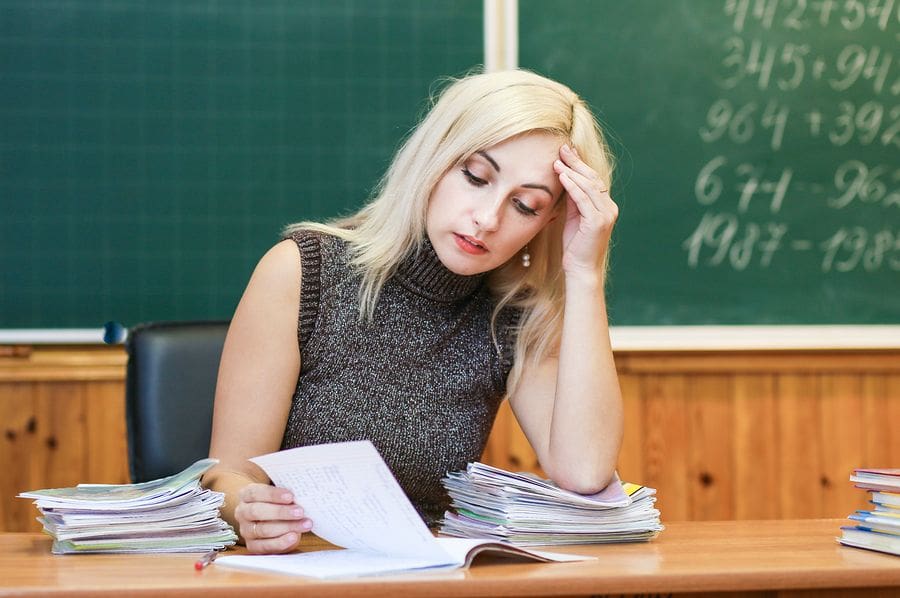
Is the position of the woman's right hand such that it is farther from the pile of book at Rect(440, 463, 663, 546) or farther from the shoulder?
the shoulder

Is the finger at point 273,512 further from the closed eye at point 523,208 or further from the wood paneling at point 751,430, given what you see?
the wood paneling at point 751,430

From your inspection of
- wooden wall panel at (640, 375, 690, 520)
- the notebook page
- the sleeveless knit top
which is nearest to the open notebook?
the notebook page

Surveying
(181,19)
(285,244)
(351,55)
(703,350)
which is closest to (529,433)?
(285,244)

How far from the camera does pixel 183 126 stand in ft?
7.71

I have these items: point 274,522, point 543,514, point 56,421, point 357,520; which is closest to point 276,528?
point 274,522

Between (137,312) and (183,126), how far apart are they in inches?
16.8

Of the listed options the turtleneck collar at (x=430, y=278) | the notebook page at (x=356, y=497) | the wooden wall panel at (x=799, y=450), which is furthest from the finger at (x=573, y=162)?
the wooden wall panel at (x=799, y=450)

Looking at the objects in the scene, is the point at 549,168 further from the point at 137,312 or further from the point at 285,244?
the point at 137,312

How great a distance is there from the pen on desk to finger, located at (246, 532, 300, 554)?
0.04 meters

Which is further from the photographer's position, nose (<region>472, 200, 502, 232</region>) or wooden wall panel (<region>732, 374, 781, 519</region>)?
wooden wall panel (<region>732, 374, 781, 519</region>)

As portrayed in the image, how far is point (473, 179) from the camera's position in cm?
147

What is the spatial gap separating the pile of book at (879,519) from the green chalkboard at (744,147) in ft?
4.18

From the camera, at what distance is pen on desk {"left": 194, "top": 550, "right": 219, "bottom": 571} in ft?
3.37

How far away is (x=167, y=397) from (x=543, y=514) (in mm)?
682
